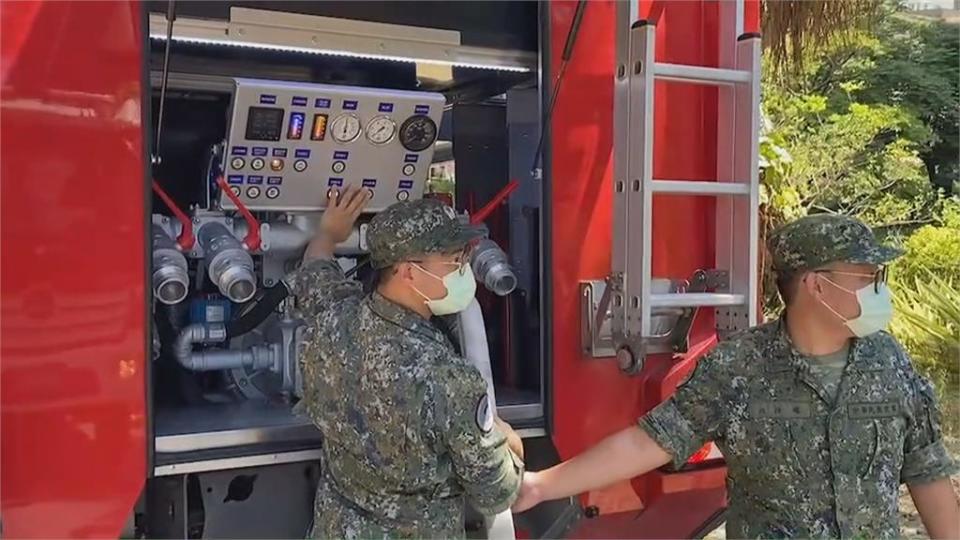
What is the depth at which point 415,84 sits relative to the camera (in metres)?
3.35

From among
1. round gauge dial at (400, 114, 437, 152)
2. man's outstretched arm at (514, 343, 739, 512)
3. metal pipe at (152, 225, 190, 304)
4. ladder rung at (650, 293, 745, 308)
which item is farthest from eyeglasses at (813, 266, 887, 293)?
metal pipe at (152, 225, 190, 304)

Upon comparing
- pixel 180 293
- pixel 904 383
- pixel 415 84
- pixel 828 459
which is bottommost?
pixel 828 459

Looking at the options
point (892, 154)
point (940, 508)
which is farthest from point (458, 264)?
point (892, 154)

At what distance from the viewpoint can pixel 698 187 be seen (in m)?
2.64

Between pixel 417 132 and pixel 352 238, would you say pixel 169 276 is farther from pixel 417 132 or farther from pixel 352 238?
pixel 417 132

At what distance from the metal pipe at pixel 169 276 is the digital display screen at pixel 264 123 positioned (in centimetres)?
40

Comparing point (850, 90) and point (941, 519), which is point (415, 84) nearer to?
point (941, 519)

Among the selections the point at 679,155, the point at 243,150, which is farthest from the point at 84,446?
the point at 679,155

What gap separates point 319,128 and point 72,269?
841mm

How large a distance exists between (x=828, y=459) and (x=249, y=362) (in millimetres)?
1691

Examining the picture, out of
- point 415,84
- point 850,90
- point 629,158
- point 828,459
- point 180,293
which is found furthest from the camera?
point 850,90

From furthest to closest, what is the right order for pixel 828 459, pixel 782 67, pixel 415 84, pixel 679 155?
pixel 782 67 < pixel 415 84 < pixel 679 155 < pixel 828 459

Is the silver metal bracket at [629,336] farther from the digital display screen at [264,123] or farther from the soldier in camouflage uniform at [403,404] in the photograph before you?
the digital display screen at [264,123]

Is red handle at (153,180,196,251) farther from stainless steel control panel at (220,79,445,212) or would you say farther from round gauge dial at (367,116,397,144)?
round gauge dial at (367,116,397,144)
